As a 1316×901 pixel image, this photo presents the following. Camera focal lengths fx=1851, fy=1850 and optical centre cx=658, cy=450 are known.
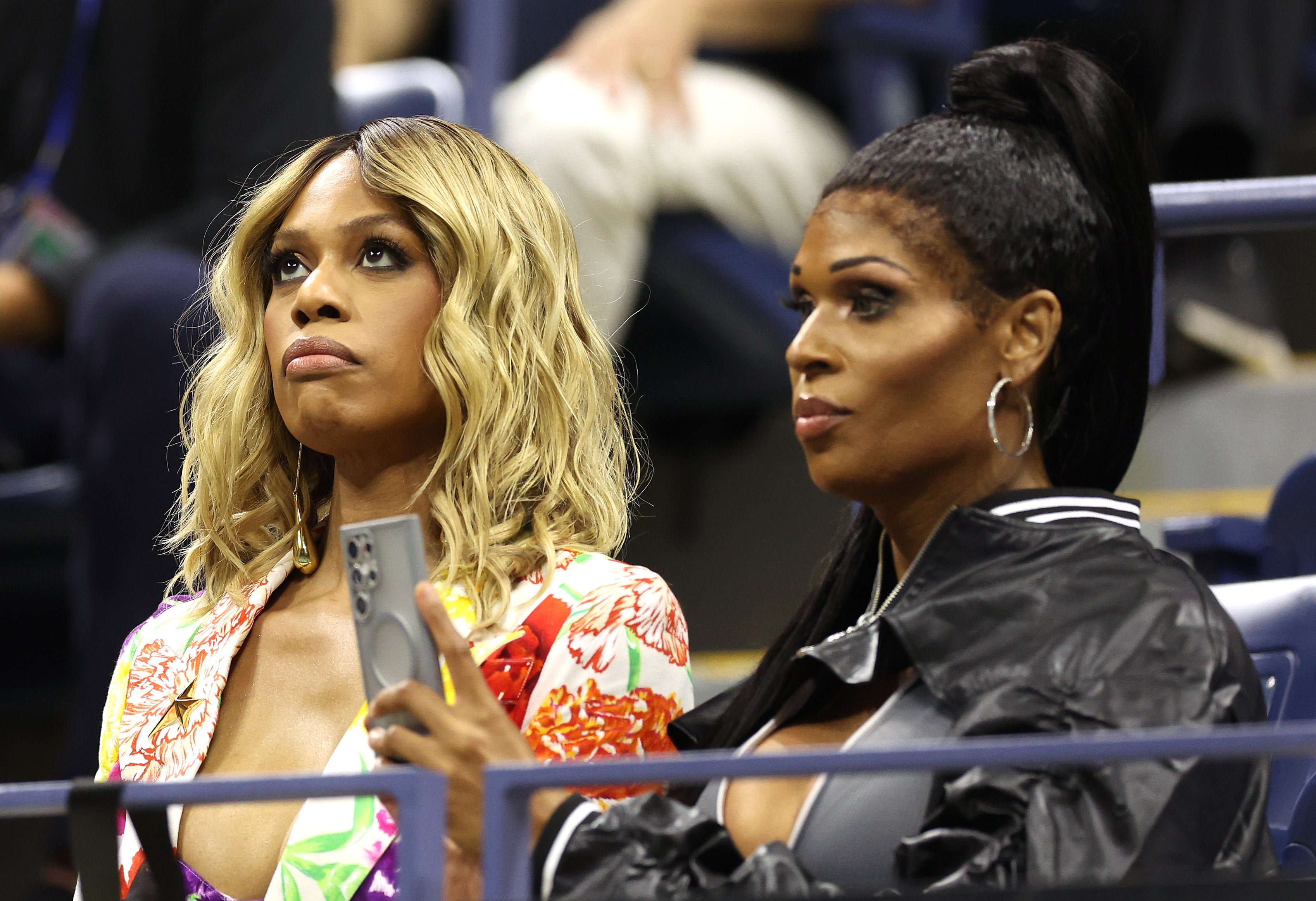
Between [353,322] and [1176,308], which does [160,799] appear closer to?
[353,322]

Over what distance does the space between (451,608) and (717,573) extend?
2.17m

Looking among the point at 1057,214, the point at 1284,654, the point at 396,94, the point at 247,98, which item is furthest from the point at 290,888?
Result: the point at 396,94

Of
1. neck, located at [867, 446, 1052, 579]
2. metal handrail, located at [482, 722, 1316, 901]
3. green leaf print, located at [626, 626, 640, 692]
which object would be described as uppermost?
neck, located at [867, 446, 1052, 579]

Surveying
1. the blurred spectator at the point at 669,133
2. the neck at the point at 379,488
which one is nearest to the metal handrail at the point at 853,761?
the neck at the point at 379,488

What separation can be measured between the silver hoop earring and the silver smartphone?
0.47 meters

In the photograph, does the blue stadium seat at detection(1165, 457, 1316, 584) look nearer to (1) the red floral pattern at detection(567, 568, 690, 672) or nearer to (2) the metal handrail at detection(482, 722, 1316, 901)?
(1) the red floral pattern at detection(567, 568, 690, 672)

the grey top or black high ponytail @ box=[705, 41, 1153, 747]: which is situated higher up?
black high ponytail @ box=[705, 41, 1153, 747]

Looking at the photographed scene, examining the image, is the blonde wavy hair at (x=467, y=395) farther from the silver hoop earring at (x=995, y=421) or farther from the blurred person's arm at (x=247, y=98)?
the blurred person's arm at (x=247, y=98)

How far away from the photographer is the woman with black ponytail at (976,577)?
1.28 m

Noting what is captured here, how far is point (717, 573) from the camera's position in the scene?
374 centimetres

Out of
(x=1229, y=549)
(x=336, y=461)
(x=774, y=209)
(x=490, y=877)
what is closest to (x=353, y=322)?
(x=336, y=461)

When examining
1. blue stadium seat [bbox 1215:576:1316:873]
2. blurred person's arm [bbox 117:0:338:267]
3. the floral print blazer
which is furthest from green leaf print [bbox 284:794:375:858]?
blurred person's arm [bbox 117:0:338:267]

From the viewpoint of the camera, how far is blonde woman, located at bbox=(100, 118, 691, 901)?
5.07ft

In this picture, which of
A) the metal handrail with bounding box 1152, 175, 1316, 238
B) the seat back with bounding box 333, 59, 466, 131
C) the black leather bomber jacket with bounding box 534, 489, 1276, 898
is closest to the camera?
the black leather bomber jacket with bounding box 534, 489, 1276, 898
